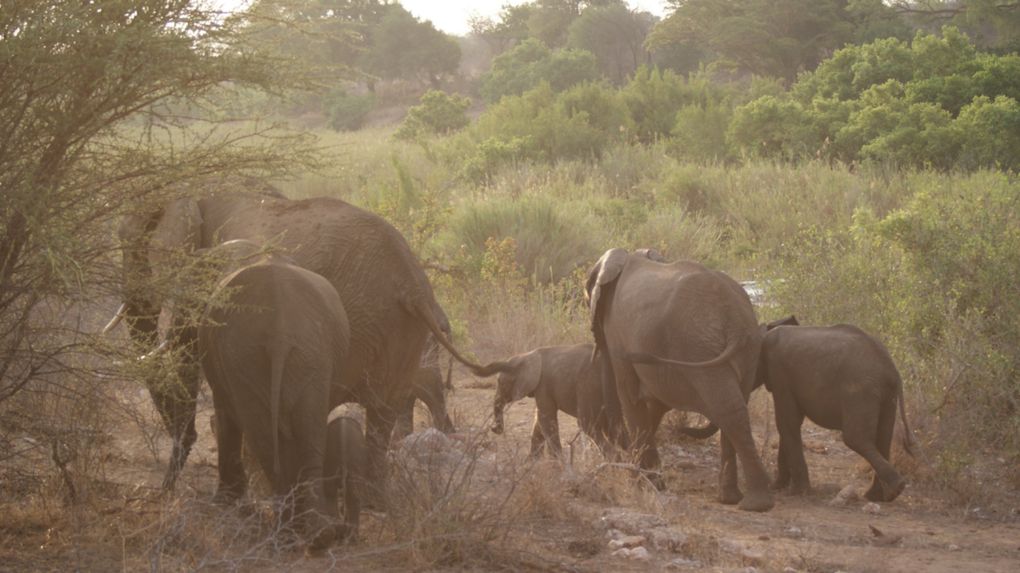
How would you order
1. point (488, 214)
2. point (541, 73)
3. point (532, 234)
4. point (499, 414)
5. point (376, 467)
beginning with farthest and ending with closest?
1. point (541, 73)
2. point (488, 214)
3. point (532, 234)
4. point (499, 414)
5. point (376, 467)

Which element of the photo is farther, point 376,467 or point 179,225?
point 179,225

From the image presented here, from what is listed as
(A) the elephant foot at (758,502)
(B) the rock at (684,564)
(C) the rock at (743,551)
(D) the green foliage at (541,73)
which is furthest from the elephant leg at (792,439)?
(D) the green foliage at (541,73)

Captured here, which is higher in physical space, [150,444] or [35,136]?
[35,136]

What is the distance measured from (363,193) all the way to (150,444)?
11.8 meters

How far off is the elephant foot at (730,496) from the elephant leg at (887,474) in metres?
0.76

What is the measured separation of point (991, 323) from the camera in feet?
31.9

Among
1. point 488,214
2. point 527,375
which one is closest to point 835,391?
point 527,375

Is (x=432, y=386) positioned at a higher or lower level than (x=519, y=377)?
lower

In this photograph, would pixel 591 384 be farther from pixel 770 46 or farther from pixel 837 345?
pixel 770 46

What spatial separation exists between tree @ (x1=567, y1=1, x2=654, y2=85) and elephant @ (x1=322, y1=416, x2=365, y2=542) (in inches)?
1815

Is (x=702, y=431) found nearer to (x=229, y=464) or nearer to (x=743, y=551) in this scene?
(x=743, y=551)

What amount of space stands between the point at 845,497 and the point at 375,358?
294cm

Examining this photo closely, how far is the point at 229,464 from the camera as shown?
644 centimetres

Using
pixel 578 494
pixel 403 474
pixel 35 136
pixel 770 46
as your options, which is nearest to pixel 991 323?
pixel 578 494
